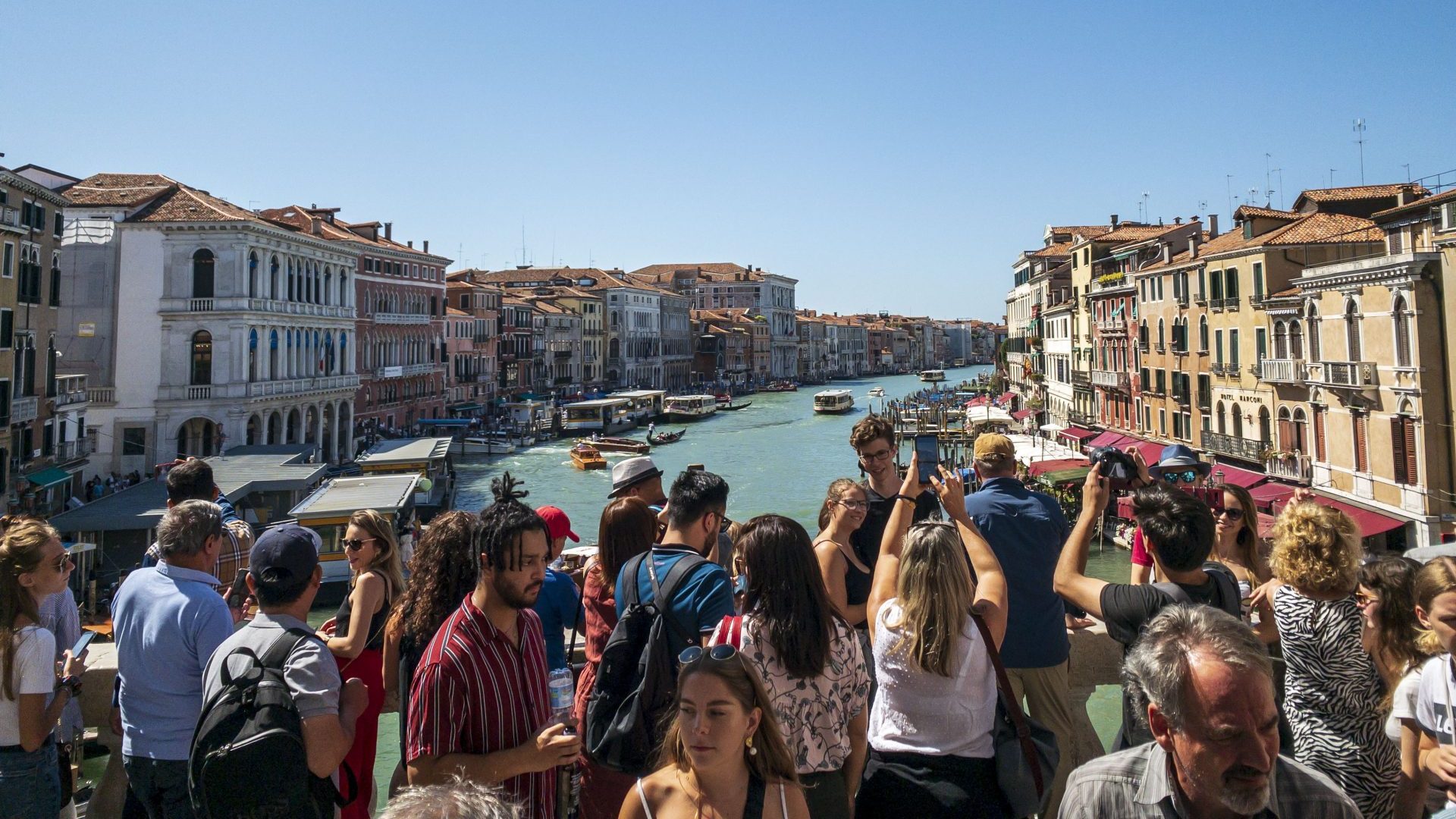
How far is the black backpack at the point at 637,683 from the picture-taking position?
198cm

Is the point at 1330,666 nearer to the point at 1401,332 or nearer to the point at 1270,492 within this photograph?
the point at 1401,332

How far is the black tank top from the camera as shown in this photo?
246 centimetres

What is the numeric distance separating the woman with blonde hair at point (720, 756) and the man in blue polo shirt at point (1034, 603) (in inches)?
43.2

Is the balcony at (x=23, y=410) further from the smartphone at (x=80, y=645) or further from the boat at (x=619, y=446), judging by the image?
the boat at (x=619, y=446)

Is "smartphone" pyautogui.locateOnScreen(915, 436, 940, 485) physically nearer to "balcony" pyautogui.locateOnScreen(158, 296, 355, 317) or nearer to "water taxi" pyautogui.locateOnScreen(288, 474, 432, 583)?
"water taxi" pyautogui.locateOnScreen(288, 474, 432, 583)

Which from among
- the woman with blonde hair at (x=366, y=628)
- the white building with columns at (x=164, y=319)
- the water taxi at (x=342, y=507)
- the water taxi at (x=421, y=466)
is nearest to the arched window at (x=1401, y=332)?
the water taxi at (x=342, y=507)

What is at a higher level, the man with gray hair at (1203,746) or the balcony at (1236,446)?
the balcony at (1236,446)

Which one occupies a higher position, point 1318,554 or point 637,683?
point 1318,554

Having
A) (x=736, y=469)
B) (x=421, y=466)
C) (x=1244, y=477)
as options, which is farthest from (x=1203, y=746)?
(x=736, y=469)

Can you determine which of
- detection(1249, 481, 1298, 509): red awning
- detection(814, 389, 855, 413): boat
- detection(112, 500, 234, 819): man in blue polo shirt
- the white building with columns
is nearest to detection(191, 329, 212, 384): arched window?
the white building with columns

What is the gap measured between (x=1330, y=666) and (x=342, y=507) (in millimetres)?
14475

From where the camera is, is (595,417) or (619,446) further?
(595,417)

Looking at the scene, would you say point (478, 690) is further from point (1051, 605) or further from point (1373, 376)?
point (1373, 376)

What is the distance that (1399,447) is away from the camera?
14727 millimetres
